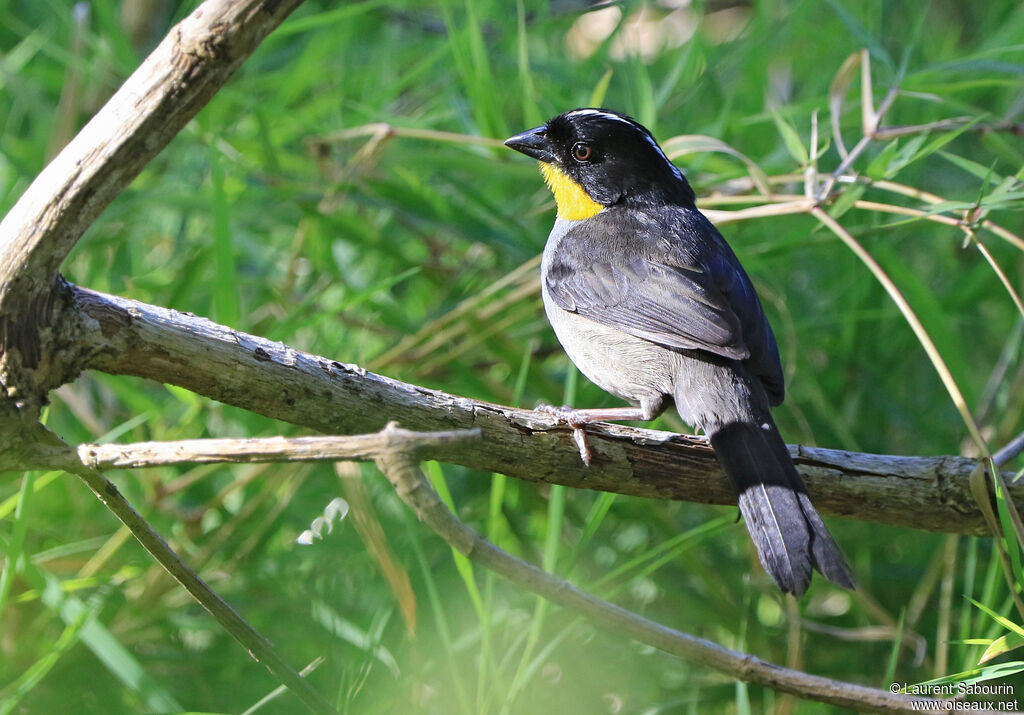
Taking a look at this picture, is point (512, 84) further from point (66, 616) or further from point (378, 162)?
point (66, 616)

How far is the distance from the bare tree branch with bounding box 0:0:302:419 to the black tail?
1.47 metres

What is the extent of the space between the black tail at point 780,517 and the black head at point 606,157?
134 centimetres

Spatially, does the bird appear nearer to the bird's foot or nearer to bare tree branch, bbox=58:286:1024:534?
the bird's foot

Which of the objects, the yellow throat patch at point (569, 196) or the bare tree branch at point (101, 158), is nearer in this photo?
the bare tree branch at point (101, 158)

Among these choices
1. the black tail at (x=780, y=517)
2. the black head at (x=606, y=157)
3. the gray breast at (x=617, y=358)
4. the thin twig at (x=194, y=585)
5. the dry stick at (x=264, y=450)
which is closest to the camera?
the dry stick at (x=264, y=450)

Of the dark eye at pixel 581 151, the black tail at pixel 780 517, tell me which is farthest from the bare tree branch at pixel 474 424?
the dark eye at pixel 581 151

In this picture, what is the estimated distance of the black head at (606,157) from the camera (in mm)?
3372

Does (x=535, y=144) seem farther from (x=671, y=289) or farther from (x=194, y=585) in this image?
(x=194, y=585)

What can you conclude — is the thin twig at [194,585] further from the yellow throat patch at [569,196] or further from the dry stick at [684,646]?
the yellow throat patch at [569,196]

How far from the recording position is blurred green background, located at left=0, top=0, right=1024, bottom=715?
117 inches

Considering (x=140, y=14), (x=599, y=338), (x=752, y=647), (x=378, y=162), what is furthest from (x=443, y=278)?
(x=140, y=14)

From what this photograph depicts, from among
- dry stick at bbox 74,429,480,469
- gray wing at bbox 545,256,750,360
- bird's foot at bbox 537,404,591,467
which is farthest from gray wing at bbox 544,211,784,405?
dry stick at bbox 74,429,480,469

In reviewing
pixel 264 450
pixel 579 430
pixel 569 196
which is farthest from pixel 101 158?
pixel 569 196

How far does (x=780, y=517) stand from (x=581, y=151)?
1739 mm
